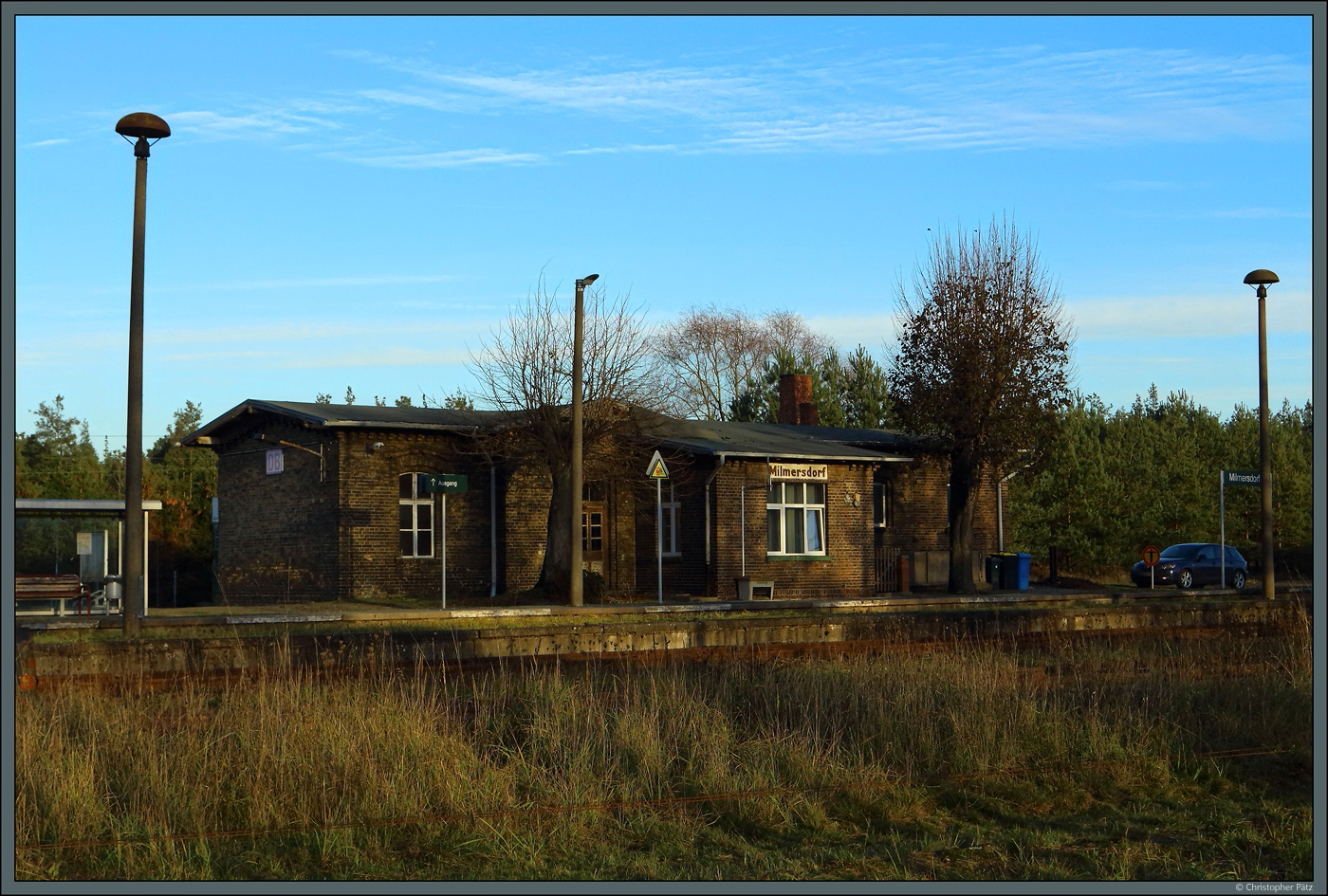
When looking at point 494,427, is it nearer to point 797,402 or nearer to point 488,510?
point 488,510

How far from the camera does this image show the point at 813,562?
102 feet

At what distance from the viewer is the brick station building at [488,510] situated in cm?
2847

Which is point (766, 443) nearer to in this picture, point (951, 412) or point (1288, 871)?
point (951, 412)

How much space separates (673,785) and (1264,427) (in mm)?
24227

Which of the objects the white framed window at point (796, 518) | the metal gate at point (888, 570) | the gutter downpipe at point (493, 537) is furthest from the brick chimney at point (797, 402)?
the gutter downpipe at point (493, 537)

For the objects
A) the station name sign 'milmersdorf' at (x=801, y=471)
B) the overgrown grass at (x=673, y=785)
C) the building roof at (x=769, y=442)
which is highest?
the building roof at (x=769, y=442)

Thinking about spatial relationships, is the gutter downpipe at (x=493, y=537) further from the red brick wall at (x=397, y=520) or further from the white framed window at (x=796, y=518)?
the white framed window at (x=796, y=518)

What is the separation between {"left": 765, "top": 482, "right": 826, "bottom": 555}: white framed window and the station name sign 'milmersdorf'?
13.7 inches

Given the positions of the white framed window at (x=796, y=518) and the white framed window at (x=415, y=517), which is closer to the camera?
the white framed window at (x=415, y=517)

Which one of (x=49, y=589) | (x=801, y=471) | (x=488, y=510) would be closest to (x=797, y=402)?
(x=801, y=471)

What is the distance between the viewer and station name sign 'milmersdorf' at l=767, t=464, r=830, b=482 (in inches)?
1200

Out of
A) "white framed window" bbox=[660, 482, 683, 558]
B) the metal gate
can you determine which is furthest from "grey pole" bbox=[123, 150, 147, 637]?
the metal gate

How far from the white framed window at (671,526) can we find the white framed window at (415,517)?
5.43 meters

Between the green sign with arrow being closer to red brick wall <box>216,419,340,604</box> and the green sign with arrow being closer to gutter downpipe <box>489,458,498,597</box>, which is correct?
red brick wall <box>216,419,340,604</box>
